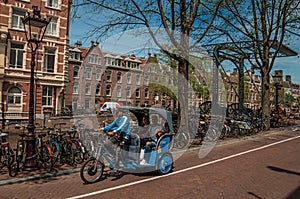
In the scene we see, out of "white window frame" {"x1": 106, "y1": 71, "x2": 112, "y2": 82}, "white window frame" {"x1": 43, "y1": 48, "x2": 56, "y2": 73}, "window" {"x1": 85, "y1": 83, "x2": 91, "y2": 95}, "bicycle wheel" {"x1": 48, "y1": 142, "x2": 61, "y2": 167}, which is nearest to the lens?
"bicycle wheel" {"x1": 48, "y1": 142, "x2": 61, "y2": 167}

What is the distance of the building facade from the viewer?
1905 centimetres

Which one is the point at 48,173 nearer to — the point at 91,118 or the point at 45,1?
the point at 91,118

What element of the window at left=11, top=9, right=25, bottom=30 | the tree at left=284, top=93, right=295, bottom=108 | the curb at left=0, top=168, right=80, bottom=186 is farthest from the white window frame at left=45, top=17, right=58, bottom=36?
the tree at left=284, top=93, right=295, bottom=108

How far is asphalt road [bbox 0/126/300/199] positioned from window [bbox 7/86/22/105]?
16.3 m

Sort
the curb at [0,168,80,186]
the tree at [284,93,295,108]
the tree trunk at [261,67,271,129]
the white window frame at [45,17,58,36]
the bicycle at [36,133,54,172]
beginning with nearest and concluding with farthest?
the curb at [0,168,80,186] → the bicycle at [36,133,54,172] → the tree trunk at [261,67,271,129] → the white window frame at [45,17,58,36] → the tree at [284,93,295,108]

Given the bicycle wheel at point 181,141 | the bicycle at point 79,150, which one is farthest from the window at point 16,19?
the bicycle at point 79,150

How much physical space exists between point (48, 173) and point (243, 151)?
6.60 metres

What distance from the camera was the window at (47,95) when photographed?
21094 mm

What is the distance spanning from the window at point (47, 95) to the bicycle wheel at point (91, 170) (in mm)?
17365

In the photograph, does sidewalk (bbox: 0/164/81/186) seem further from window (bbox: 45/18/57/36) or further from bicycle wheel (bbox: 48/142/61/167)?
window (bbox: 45/18/57/36)

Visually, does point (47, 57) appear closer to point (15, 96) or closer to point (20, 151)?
point (15, 96)

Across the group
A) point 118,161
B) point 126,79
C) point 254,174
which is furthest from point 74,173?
point 126,79

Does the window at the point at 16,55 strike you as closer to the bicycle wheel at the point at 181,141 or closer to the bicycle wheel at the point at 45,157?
the bicycle wheel at the point at 181,141

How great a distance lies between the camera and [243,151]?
9242 millimetres
